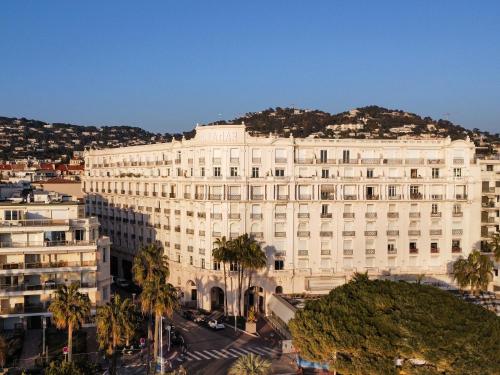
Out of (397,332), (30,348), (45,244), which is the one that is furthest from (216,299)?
(397,332)

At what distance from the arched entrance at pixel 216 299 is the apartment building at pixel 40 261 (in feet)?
64.2

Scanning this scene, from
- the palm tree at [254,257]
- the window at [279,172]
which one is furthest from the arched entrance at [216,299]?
the window at [279,172]

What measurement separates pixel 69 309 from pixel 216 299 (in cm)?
3703

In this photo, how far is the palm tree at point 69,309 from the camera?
59.2m

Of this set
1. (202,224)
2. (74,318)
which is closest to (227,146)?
(202,224)

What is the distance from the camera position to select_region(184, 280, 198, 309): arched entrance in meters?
95.2

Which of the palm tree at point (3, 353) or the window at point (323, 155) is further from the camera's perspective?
the window at point (323, 155)

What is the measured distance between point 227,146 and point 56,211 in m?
24.4

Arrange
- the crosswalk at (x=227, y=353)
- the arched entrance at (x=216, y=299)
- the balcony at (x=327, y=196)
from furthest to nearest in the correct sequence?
the arched entrance at (x=216, y=299), the balcony at (x=327, y=196), the crosswalk at (x=227, y=353)

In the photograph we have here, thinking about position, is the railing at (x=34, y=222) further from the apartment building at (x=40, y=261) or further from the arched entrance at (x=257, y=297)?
the arched entrance at (x=257, y=297)

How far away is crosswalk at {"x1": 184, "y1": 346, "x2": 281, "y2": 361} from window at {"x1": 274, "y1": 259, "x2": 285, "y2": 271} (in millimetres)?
18287

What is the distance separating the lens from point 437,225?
95938 millimetres

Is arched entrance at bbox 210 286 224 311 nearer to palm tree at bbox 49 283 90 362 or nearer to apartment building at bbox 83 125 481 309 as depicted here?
apartment building at bbox 83 125 481 309

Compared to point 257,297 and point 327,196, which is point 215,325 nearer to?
point 257,297
